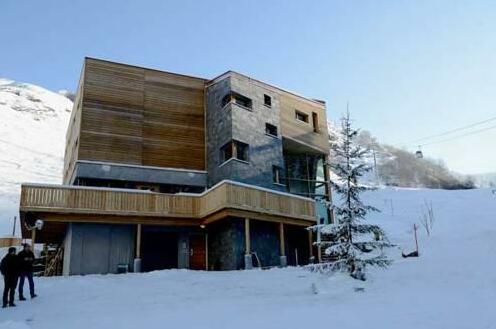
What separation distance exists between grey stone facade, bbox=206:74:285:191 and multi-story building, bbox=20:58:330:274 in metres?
0.06

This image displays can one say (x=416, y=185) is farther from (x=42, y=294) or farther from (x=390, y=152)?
(x=42, y=294)

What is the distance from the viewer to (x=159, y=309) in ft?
37.8

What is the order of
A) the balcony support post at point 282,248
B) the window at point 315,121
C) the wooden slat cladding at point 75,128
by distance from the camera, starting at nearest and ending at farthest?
the balcony support post at point 282,248 < the wooden slat cladding at point 75,128 < the window at point 315,121

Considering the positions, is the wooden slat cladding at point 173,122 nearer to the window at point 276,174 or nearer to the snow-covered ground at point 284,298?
the window at point 276,174

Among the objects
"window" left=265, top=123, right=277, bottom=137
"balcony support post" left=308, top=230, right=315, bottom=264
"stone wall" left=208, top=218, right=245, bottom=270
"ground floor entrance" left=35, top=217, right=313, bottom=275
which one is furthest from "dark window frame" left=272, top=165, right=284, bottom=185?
"stone wall" left=208, top=218, right=245, bottom=270

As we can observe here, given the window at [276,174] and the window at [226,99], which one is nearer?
the window at [226,99]

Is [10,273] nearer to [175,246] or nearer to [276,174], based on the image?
[175,246]

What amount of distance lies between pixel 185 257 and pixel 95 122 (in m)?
7.33

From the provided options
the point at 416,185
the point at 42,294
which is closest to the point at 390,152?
the point at 416,185

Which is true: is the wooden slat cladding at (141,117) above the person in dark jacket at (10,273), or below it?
above

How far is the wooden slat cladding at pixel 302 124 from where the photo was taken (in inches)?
1045

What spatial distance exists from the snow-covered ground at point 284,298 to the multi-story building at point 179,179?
3687mm

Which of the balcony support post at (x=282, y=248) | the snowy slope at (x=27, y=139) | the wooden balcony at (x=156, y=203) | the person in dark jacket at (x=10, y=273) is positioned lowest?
the person in dark jacket at (x=10, y=273)

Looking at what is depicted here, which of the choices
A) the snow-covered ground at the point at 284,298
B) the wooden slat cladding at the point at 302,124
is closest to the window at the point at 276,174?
the wooden slat cladding at the point at 302,124
